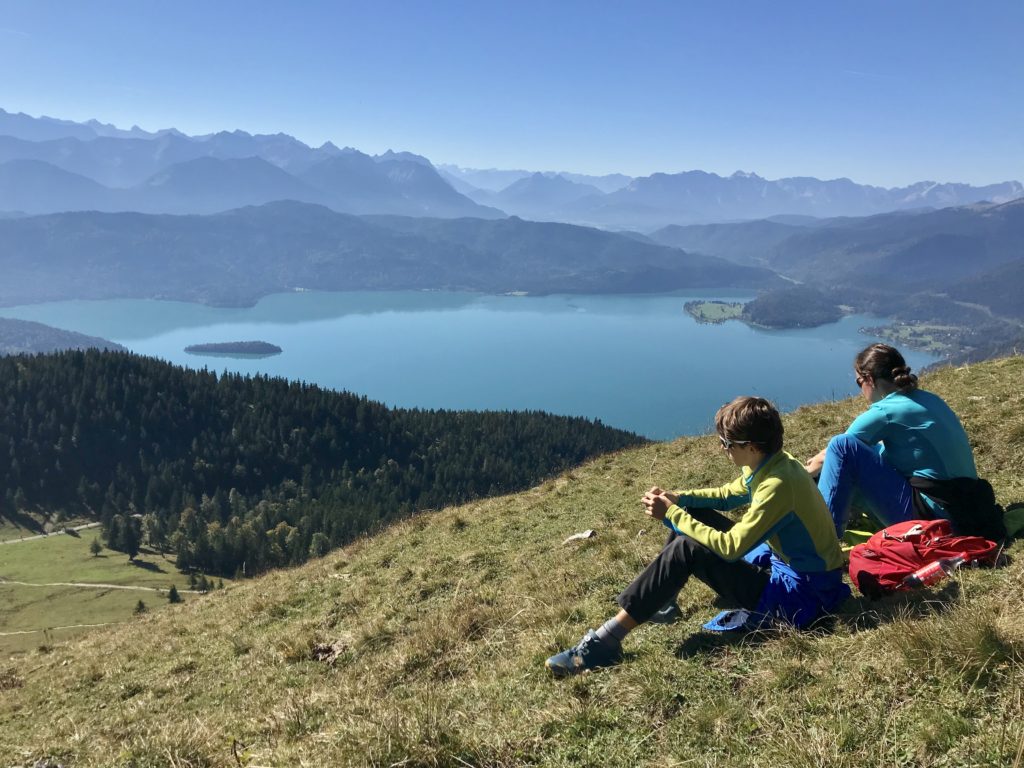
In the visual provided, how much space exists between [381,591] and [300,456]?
143 metres

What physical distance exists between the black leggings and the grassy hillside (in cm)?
41

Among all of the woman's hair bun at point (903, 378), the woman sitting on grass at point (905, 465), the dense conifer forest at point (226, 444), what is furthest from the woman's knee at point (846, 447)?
the dense conifer forest at point (226, 444)

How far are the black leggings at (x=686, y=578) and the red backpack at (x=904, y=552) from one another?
3.37 feet

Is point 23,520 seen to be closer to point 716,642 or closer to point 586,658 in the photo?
point 586,658

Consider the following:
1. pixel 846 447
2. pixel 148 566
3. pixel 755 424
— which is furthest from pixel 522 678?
pixel 148 566

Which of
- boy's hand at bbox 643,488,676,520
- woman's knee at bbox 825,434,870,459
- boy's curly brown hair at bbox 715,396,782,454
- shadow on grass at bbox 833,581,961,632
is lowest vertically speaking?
shadow on grass at bbox 833,581,961,632

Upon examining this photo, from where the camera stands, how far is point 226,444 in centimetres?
14838

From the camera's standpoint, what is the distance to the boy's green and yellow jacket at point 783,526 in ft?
17.1

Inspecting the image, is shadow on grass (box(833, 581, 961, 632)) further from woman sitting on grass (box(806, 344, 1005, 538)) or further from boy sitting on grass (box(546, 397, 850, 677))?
woman sitting on grass (box(806, 344, 1005, 538))

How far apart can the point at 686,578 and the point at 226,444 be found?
161 m

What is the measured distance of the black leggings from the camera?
546 cm

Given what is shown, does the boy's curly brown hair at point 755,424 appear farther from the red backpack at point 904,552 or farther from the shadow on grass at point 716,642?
the shadow on grass at point 716,642

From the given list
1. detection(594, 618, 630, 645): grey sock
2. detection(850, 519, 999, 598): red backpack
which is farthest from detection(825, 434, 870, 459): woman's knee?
detection(594, 618, 630, 645): grey sock

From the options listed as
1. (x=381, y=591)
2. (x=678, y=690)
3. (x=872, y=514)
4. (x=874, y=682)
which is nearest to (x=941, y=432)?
(x=872, y=514)
